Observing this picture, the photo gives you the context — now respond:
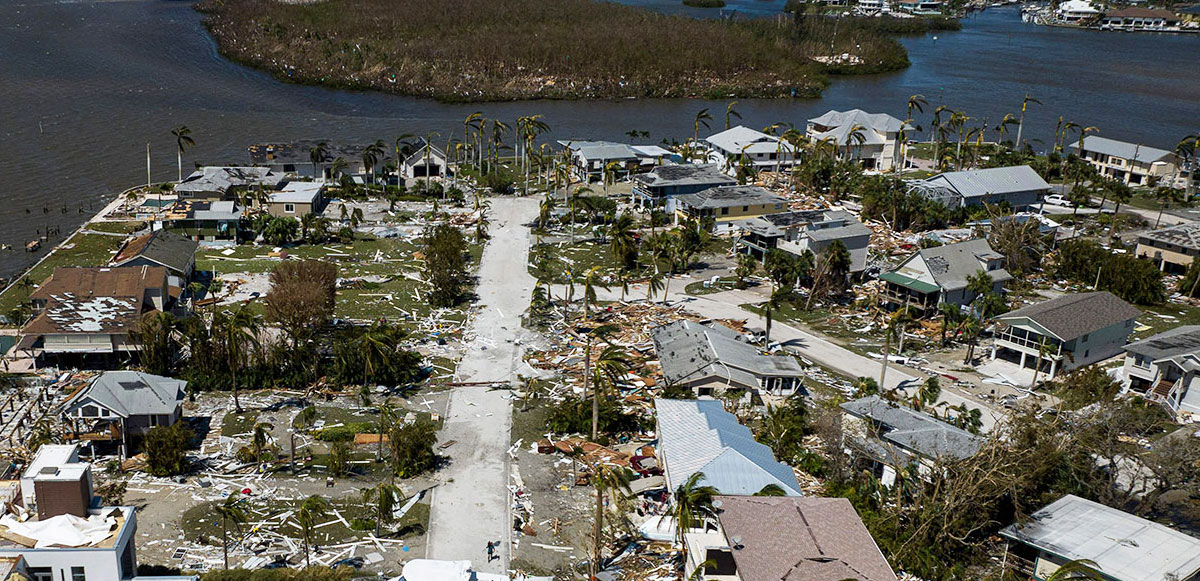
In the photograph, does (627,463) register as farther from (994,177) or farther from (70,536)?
(994,177)

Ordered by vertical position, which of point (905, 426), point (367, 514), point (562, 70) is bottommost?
point (367, 514)

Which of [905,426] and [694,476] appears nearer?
[694,476]

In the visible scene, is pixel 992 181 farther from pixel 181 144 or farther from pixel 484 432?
pixel 181 144

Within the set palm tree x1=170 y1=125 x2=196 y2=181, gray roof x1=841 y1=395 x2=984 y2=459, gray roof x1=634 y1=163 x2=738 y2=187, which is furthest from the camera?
palm tree x1=170 y1=125 x2=196 y2=181

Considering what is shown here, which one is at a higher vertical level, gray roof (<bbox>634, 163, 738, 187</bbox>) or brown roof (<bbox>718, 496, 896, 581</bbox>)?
gray roof (<bbox>634, 163, 738, 187</bbox>)

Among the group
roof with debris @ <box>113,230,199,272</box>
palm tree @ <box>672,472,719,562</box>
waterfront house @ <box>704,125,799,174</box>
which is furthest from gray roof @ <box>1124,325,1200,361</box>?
roof with debris @ <box>113,230,199,272</box>

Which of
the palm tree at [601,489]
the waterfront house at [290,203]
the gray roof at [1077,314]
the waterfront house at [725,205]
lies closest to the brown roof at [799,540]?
the palm tree at [601,489]

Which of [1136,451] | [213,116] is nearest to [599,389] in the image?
[1136,451]

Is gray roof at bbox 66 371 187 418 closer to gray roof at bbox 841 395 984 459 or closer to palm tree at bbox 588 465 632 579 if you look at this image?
palm tree at bbox 588 465 632 579
